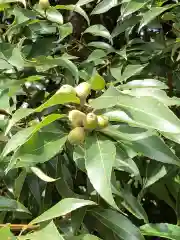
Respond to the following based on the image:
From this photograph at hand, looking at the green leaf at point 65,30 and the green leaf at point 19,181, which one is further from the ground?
the green leaf at point 65,30

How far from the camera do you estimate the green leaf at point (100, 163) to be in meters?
0.71

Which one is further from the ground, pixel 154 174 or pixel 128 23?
pixel 128 23

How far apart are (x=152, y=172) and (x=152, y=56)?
357 mm

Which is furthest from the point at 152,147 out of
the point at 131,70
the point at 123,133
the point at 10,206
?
the point at 131,70

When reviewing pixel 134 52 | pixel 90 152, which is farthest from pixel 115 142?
pixel 134 52

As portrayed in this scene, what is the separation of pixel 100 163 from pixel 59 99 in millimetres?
114

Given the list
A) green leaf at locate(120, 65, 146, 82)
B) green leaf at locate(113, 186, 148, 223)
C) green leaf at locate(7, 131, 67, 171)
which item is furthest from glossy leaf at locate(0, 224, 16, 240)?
green leaf at locate(120, 65, 146, 82)

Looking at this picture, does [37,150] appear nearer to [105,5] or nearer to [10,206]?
[10,206]

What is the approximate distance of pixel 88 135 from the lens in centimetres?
80

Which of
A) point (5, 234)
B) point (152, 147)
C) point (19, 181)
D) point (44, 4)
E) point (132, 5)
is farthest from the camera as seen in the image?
point (44, 4)

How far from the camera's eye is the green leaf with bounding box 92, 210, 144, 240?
0.87m

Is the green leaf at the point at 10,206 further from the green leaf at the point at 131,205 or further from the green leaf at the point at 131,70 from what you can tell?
the green leaf at the point at 131,70

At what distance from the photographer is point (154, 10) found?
3.67 feet

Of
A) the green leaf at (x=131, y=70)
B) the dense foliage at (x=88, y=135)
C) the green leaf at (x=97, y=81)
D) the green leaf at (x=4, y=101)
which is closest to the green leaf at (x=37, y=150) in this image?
the dense foliage at (x=88, y=135)
